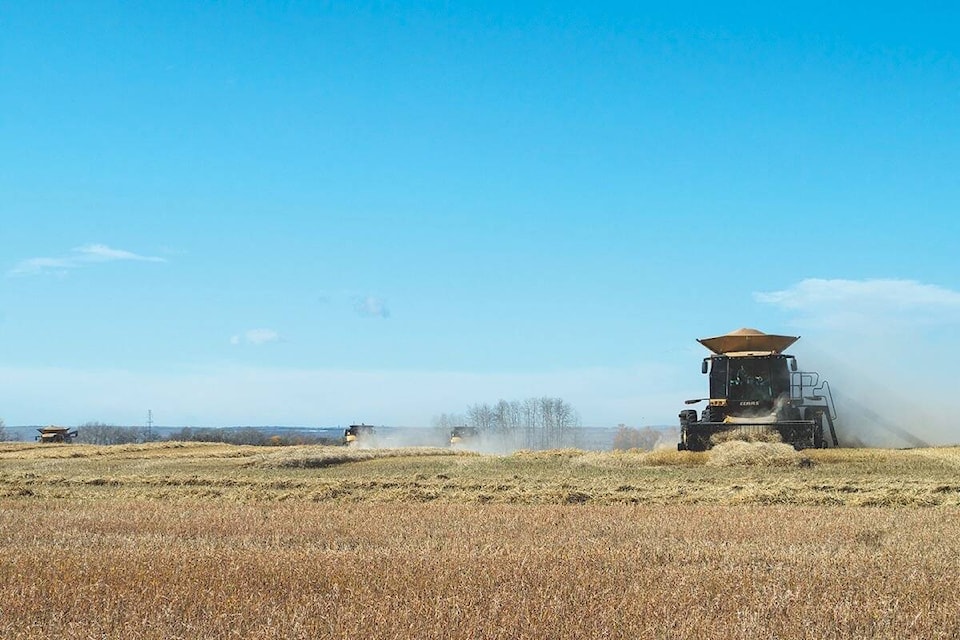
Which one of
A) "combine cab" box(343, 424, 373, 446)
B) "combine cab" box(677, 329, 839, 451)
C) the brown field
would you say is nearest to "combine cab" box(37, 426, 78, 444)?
"combine cab" box(343, 424, 373, 446)

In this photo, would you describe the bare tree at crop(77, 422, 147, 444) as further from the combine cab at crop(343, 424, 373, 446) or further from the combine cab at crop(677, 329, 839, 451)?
the combine cab at crop(677, 329, 839, 451)

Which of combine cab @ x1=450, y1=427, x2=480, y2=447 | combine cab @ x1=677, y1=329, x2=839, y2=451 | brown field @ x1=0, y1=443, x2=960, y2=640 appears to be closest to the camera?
brown field @ x1=0, y1=443, x2=960, y2=640

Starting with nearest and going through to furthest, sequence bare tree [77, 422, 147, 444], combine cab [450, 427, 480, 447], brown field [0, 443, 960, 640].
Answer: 1. brown field [0, 443, 960, 640]
2. combine cab [450, 427, 480, 447]
3. bare tree [77, 422, 147, 444]

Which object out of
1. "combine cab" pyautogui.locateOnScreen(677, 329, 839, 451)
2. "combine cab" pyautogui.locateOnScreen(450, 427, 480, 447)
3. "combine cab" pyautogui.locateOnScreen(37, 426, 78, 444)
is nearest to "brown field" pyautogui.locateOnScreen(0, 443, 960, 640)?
"combine cab" pyautogui.locateOnScreen(677, 329, 839, 451)

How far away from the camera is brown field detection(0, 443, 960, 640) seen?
264 inches

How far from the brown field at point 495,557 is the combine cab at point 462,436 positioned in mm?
30325

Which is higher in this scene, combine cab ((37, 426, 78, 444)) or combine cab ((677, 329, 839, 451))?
combine cab ((677, 329, 839, 451))

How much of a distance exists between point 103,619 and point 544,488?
11656 millimetres

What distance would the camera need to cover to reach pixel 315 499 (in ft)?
57.3

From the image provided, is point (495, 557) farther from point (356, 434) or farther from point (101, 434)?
point (101, 434)

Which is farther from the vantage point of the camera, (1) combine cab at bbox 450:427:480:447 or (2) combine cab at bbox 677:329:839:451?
(1) combine cab at bbox 450:427:480:447

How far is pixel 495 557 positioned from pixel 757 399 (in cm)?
2008

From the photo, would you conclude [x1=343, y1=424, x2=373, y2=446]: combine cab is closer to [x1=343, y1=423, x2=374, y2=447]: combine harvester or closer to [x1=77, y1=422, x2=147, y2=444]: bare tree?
[x1=343, y1=423, x2=374, y2=447]: combine harvester

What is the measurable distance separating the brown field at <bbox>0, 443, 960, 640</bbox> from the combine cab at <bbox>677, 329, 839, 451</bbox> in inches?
230
